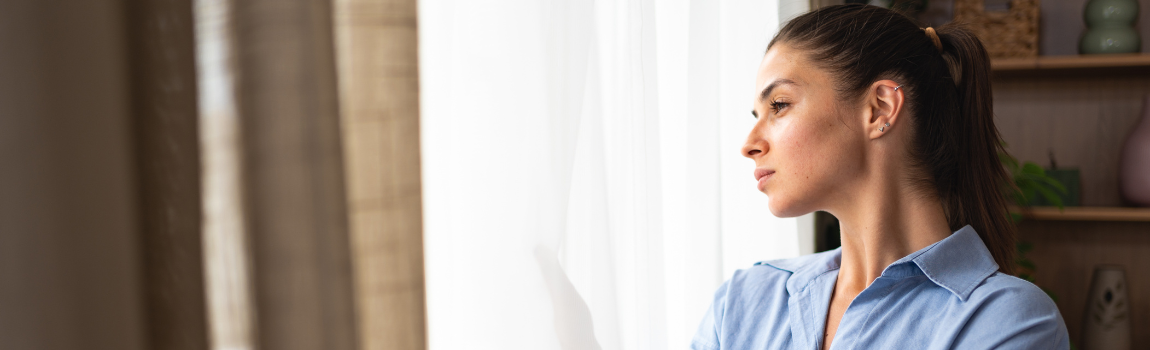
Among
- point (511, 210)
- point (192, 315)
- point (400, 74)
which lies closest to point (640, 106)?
point (511, 210)

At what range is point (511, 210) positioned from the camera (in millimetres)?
696

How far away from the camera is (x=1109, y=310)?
7.13 ft

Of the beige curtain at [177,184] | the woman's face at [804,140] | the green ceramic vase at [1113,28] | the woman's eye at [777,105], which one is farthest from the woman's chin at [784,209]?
the green ceramic vase at [1113,28]

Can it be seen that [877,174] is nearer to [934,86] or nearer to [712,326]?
[934,86]

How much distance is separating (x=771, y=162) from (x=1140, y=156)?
1896mm

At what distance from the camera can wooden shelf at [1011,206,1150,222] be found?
208cm

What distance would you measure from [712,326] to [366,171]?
0.76 metres

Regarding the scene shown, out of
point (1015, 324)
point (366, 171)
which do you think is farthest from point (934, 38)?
point (366, 171)

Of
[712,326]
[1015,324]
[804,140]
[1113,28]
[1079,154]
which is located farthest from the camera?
[1079,154]

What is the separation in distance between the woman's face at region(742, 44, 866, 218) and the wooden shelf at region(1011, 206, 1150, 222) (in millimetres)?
1505

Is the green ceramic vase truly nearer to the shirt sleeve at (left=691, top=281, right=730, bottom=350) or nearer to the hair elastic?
the hair elastic

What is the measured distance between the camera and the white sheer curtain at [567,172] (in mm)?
654

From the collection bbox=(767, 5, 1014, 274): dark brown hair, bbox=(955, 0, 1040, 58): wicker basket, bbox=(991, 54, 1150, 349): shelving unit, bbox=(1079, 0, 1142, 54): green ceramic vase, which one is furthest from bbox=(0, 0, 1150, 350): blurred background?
bbox=(991, 54, 1150, 349): shelving unit

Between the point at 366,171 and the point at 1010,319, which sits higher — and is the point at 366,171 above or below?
above
